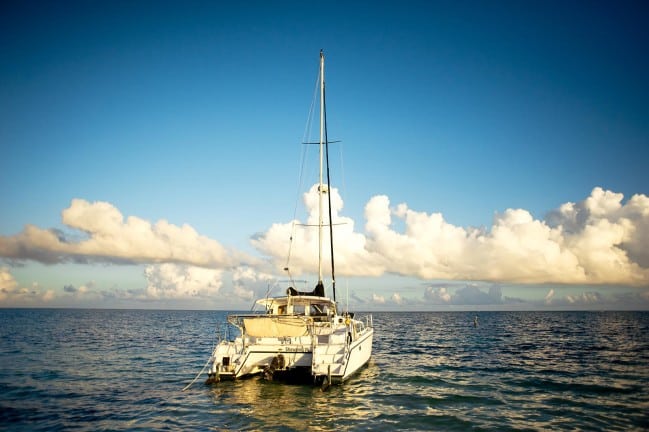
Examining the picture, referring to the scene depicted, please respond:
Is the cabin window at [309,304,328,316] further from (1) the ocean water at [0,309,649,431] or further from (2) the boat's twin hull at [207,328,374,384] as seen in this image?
(1) the ocean water at [0,309,649,431]

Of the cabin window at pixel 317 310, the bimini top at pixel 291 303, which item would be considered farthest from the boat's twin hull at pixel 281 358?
the cabin window at pixel 317 310

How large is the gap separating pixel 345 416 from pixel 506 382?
11163 millimetres

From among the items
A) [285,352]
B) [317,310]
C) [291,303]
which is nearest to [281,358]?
Answer: [285,352]

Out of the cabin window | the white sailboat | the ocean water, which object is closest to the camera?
the ocean water

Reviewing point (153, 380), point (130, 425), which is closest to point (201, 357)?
point (153, 380)

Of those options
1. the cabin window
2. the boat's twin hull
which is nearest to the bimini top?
the cabin window

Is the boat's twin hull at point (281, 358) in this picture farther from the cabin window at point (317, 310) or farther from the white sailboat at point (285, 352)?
the cabin window at point (317, 310)

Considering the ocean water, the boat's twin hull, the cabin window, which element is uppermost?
the cabin window

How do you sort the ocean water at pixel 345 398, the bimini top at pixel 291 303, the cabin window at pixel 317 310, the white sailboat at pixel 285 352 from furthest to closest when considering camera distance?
the cabin window at pixel 317 310 → the bimini top at pixel 291 303 → the white sailboat at pixel 285 352 → the ocean water at pixel 345 398

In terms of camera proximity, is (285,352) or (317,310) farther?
(317,310)

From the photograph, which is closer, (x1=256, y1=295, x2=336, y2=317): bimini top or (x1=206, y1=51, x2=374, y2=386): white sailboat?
(x1=206, y1=51, x2=374, y2=386): white sailboat

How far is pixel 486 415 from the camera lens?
1552cm

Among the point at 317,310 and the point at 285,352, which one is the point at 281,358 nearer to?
the point at 285,352

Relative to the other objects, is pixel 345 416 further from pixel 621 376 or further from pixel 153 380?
pixel 621 376
